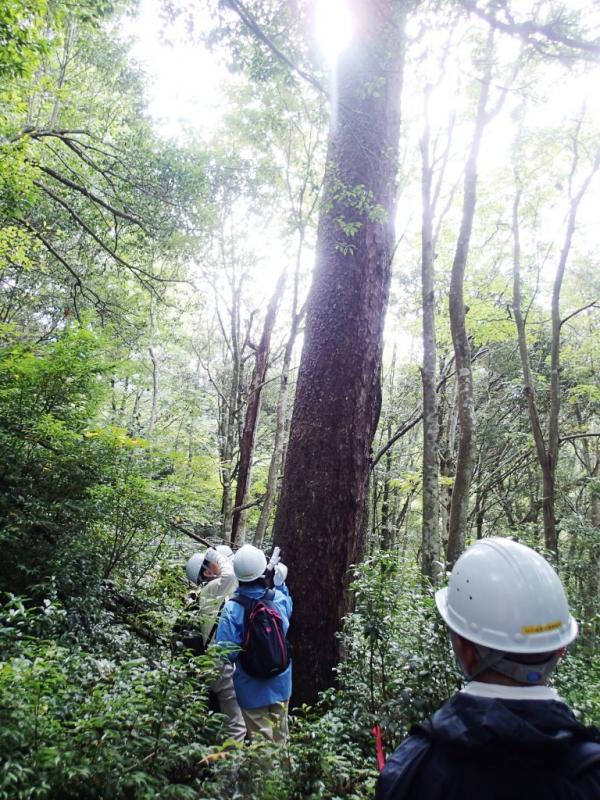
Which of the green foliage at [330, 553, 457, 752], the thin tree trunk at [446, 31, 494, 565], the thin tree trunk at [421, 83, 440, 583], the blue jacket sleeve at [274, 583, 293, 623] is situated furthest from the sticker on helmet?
the thin tree trunk at [421, 83, 440, 583]

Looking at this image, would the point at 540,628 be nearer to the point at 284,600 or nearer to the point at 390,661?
the point at 390,661

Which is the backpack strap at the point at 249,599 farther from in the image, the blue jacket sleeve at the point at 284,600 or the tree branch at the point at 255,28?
the tree branch at the point at 255,28

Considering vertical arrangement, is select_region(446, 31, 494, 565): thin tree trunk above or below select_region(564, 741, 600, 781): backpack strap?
above

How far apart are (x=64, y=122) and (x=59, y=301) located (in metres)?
7.16

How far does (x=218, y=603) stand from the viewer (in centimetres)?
387

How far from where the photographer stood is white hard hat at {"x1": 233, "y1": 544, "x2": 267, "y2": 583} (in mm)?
3715

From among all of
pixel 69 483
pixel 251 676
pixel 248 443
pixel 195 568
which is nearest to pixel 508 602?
pixel 251 676

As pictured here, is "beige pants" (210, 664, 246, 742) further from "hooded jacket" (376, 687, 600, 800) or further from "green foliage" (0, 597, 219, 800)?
"hooded jacket" (376, 687, 600, 800)

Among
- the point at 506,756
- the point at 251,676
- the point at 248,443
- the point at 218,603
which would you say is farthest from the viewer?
the point at 248,443

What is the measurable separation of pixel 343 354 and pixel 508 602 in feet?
11.2

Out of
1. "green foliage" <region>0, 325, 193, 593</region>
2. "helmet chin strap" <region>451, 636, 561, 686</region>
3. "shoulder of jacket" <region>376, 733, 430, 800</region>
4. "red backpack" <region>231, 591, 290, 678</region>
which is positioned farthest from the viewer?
"green foliage" <region>0, 325, 193, 593</region>

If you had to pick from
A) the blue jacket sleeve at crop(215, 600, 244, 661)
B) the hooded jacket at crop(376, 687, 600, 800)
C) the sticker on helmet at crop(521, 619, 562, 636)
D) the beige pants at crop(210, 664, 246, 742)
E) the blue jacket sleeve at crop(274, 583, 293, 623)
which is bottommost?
Answer: the beige pants at crop(210, 664, 246, 742)

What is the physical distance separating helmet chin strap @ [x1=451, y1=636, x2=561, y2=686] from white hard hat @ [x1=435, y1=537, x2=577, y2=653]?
0.08ft

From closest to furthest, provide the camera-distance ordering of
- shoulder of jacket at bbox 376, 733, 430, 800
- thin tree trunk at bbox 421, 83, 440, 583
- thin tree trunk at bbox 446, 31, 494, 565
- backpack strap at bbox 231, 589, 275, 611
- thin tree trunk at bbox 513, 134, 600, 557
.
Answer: shoulder of jacket at bbox 376, 733, 430, 800
backpack strap at bbox 231, 589, 275, 611
thin tree trunk at bbox 446, 31, 494, 565
thin tree trunk at bbox 421, 83, 440, 583
thin tree trunk at bbox 513, 134, 600, 557
